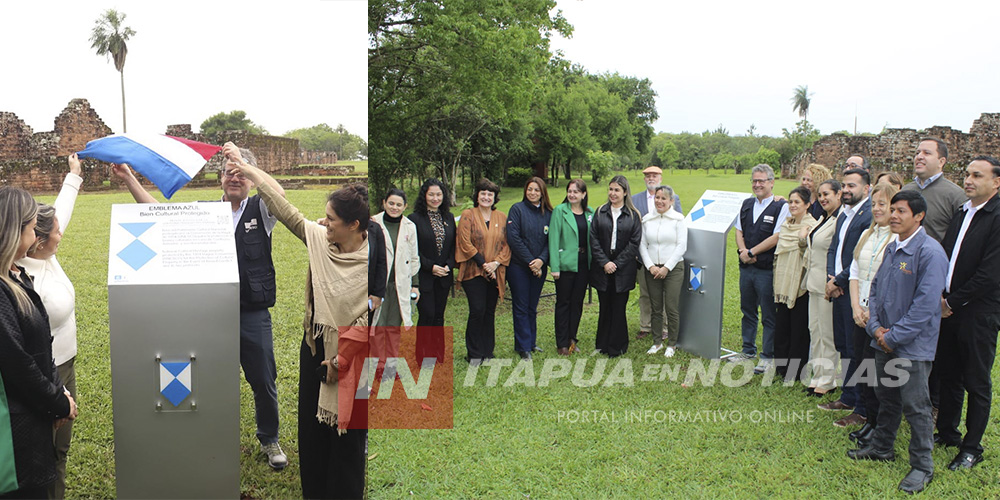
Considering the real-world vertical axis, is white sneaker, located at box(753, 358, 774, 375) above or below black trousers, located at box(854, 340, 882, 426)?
below

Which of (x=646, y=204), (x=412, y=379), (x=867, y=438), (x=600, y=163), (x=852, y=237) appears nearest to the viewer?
(x=867, y=438)

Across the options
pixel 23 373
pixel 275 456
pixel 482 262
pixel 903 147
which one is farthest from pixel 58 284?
pixel 903 147

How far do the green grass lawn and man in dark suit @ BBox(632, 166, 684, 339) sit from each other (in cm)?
136

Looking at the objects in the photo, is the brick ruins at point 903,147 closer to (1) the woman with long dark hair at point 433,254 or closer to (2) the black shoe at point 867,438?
(2) the black shoe at point 867,438

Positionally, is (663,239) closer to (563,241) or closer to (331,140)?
(563,241)

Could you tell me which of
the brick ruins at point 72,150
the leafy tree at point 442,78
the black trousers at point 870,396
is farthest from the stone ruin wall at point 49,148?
the black trousers at point 870,396

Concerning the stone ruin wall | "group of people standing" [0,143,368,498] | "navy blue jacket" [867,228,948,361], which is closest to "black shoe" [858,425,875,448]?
"navy blue jacket" [867,228,948,361]

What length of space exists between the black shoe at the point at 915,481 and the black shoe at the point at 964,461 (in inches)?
9.4

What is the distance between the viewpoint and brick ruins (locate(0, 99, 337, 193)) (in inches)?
113

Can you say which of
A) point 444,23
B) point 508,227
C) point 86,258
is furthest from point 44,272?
point 508,227

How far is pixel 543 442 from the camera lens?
3.92 meters

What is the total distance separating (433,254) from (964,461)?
369cm

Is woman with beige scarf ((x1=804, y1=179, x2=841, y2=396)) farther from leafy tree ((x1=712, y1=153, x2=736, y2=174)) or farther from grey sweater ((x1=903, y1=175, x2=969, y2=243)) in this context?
leafy tree ((x1=712, y1=153, x2=736, y2=174))

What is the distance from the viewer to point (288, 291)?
10.3ft
